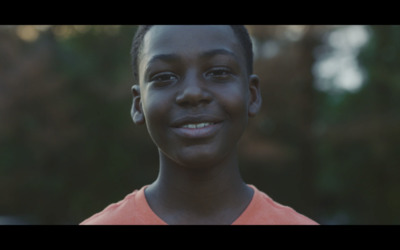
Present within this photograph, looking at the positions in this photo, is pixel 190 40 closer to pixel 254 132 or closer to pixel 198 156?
pixel 198 156

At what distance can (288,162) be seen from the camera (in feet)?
47.9

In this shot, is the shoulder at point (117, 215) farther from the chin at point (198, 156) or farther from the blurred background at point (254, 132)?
the blurred background at point (254, 132)

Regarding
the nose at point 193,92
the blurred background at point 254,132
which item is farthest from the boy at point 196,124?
the blurred background at point 254,132

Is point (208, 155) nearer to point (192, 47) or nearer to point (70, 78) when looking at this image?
point (192, 47)

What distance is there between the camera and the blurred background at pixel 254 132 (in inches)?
562

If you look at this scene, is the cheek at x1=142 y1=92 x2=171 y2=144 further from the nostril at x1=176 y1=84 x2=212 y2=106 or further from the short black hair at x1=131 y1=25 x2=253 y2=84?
the short black hair at x1=131 y1=25 x2=253 y2=84

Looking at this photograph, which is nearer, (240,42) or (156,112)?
(156,112)

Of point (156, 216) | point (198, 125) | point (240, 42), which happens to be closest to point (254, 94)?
point (240, 42)

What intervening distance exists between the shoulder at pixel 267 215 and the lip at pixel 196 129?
1.73 ft

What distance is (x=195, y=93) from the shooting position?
2311 mm

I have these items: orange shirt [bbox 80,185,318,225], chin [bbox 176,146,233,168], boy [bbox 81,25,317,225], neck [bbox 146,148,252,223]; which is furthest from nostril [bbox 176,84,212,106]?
orange shirt [bbox 80,185,318,225]

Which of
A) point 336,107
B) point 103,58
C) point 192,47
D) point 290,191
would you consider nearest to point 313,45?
point 336,107

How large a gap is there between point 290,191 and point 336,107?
11.7 feet

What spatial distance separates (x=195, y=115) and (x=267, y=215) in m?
0.71
